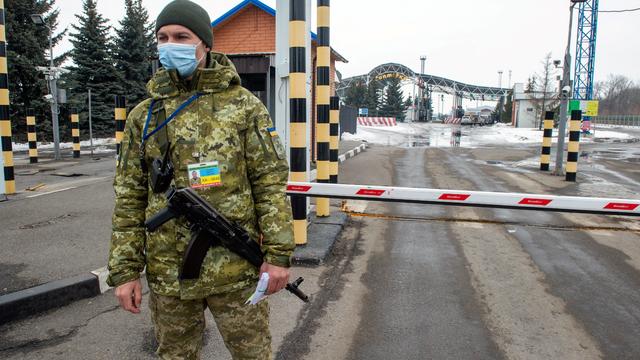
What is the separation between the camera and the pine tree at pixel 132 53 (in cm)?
2833

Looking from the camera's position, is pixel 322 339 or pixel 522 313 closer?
pixel 322 339

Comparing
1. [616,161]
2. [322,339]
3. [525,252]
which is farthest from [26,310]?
[616,161]

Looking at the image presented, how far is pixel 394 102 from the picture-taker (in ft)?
248

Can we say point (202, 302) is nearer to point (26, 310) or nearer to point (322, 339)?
point (322, 339)

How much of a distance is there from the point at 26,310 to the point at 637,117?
68369mm

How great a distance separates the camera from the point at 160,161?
1.96m

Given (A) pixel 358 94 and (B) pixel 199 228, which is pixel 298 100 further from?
(A) pixel 358 94

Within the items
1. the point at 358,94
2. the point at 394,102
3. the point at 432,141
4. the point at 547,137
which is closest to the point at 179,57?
the point at 547,137

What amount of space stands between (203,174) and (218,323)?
0.66 metres

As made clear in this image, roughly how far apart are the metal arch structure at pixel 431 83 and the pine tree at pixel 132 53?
142 feet

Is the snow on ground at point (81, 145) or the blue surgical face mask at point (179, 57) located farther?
the snow on ground at point (81, 145)

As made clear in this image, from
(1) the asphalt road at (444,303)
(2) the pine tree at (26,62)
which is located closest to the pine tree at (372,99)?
(2) the pine tree at (26,62)

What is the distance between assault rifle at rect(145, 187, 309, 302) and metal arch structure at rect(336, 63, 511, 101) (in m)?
69.3

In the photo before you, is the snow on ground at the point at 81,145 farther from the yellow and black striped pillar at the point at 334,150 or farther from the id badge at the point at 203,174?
the id badge at the point at 203,174
